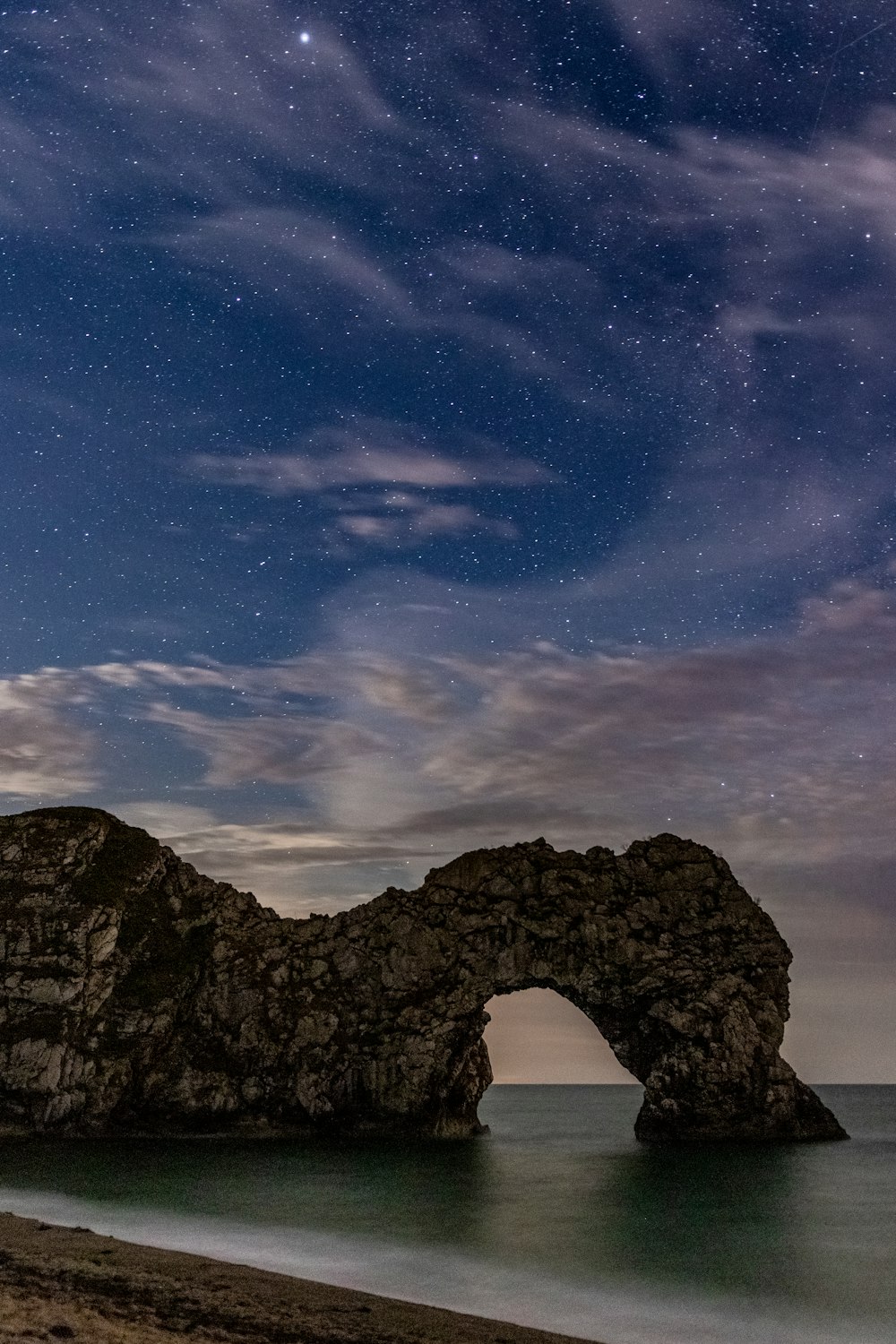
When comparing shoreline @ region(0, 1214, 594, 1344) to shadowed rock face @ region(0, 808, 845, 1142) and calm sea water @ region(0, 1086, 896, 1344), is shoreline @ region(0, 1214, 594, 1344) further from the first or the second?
shadowed rock face @ region(0, 808, 845, 1142)

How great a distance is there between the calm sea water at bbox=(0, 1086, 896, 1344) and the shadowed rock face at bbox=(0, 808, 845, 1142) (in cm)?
591

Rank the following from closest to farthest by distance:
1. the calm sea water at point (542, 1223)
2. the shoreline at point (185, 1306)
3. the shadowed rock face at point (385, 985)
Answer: the shoreline at point (185, 1306) < the calm sea water at point (542, 1223) < the shadowed rock face at point (385, 985)

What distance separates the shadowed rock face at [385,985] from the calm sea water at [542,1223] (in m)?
5.91

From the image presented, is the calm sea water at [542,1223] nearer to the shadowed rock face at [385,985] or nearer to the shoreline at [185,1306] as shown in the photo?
the shoreline at [185,1306]

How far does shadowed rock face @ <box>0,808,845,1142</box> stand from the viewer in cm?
8356

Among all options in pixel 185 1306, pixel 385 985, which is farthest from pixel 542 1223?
pixel 385 985

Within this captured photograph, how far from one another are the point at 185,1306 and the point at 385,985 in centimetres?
6421

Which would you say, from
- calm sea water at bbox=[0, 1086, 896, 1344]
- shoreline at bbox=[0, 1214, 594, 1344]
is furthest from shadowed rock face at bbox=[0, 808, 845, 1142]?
shoreline at bbox=[0, 1214, 594, 1344]

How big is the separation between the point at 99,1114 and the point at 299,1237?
4304 centimetres

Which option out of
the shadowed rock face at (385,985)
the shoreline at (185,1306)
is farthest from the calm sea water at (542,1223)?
the shadowed rock face at (385,985)

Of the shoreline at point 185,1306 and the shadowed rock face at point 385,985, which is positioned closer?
the shoreline at point 185,1306

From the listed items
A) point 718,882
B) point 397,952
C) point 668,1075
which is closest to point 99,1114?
point 397,952

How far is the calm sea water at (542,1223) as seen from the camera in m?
32.3

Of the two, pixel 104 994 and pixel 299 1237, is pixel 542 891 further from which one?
pixel 299 1237
